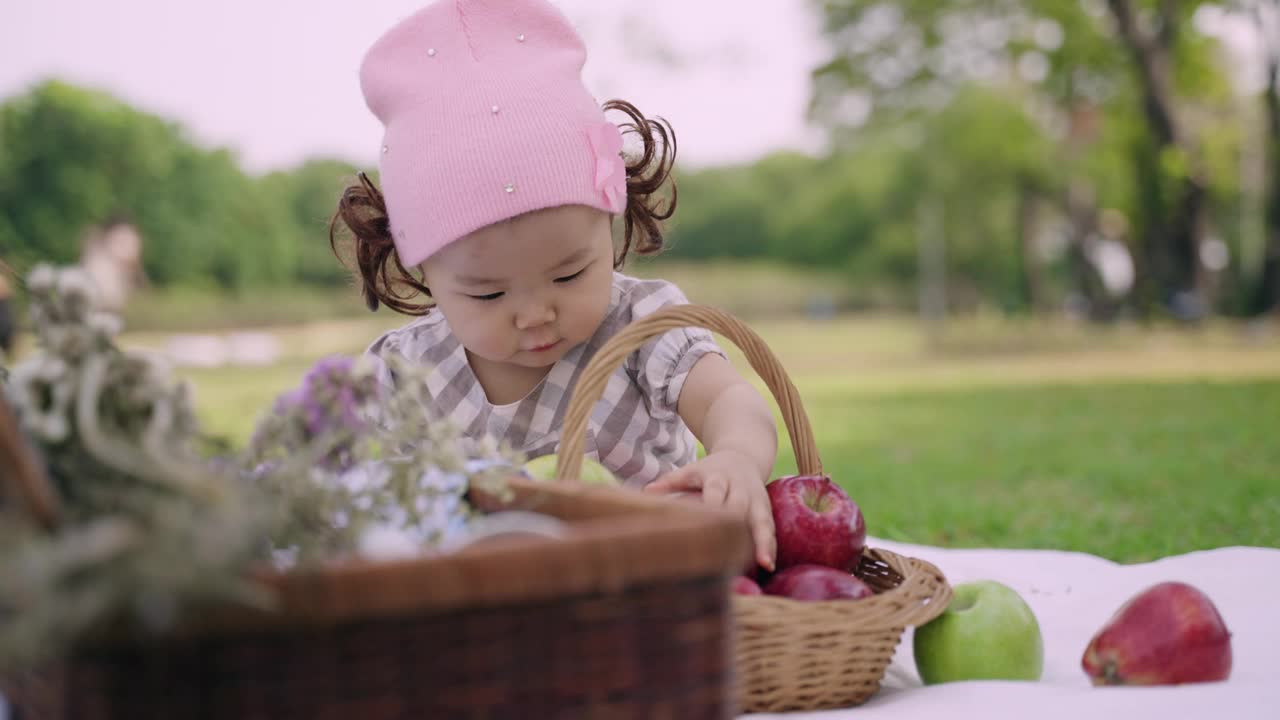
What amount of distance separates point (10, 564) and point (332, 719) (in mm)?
367

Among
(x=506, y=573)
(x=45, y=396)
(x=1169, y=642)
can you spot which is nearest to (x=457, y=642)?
(x=506, y=573)

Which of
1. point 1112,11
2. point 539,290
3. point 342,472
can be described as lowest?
point 342,472

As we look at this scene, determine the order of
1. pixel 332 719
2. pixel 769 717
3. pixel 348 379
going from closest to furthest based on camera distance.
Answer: pixel 332 719 → pixel 348 379 → pixel 769 717

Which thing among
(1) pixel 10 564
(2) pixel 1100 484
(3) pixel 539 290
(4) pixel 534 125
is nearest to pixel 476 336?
(3) pixel 539 290

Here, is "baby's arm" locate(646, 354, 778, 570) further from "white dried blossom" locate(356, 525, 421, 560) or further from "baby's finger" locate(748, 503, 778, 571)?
"white dried blossom" locate(356, 525, 421, 560)

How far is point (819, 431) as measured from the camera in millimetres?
9766

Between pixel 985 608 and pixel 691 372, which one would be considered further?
pixel 691 372

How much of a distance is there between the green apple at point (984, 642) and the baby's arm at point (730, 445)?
37cm

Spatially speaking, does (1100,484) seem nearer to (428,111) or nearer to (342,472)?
(428,111)

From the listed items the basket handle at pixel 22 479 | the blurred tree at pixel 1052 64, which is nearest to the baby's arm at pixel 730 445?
the basket handle at pixel 22 479

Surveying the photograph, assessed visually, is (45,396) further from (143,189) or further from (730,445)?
(143,189)

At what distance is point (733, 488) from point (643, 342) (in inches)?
13.4

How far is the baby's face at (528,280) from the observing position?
2.70m

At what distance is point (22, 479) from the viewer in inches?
43.3
